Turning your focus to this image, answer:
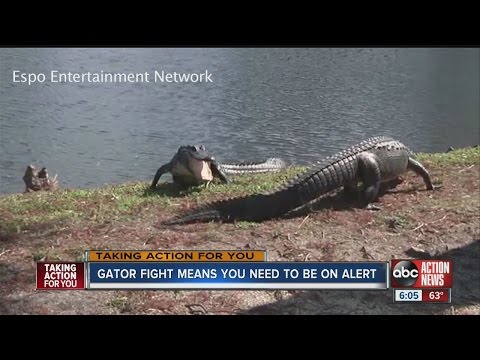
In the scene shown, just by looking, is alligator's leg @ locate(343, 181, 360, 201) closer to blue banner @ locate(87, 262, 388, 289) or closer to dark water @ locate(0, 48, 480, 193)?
dark water @ locate(0, 48, 480, 193)

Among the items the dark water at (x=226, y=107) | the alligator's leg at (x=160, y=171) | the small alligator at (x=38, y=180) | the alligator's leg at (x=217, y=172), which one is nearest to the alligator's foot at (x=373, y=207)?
the dark water at (x=226, y=107)

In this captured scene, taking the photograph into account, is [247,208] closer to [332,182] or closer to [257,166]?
[332,182]

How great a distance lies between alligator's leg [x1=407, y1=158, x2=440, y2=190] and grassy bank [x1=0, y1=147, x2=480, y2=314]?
0.22 feet

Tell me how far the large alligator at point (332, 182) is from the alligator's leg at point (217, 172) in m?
0.99

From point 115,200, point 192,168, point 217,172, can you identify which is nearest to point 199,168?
point 192,168

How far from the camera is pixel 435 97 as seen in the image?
562cm

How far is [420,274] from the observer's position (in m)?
3.22

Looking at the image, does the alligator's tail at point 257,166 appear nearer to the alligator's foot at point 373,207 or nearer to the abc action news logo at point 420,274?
the alligator's foot at point 373,207

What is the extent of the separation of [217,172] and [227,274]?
2.00 metres

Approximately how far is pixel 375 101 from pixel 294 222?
186cm

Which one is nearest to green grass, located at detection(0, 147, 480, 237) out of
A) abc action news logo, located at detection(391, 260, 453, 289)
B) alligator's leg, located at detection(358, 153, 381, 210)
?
alligator's leg, located at detection(358, 153, 381, 210)

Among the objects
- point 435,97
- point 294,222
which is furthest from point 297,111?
point 435,97

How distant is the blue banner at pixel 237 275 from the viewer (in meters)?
3.15

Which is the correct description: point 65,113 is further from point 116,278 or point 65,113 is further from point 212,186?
point 116,278
